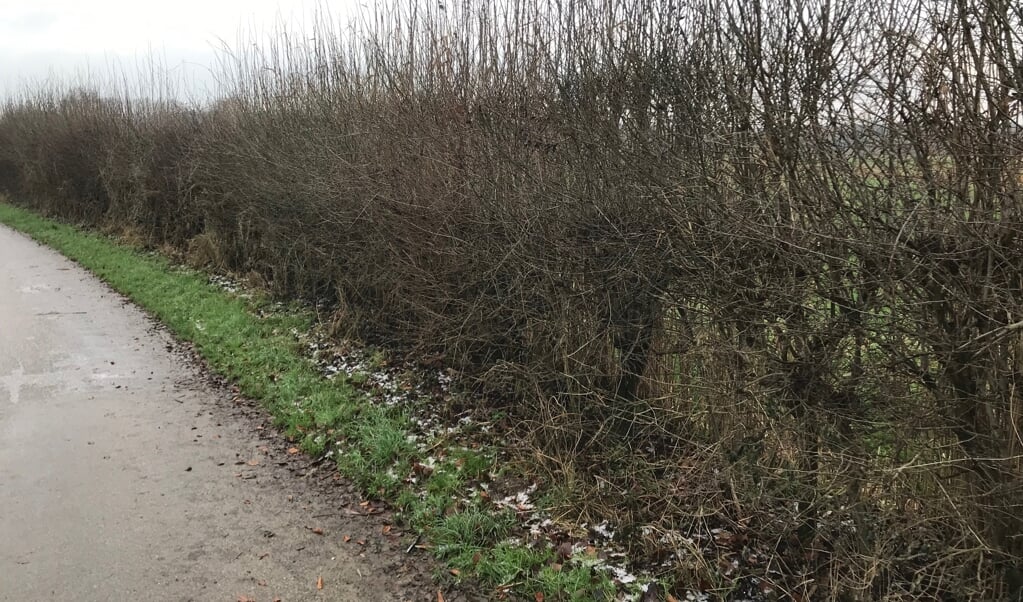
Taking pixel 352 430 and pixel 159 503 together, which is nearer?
pixel 159 503

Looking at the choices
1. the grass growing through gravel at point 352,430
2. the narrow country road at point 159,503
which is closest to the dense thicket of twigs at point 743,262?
the grass growing through gravel at point 352,430

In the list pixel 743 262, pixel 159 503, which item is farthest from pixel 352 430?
pixel 743 262

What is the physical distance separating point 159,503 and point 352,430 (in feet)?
5.38

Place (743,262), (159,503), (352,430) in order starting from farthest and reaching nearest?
(352,430), (159,503), (743,262)

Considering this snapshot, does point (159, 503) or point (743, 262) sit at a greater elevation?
point (743, 262)

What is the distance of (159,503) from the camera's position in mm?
4746

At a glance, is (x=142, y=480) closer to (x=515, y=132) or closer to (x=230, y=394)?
(x=230, y=394)

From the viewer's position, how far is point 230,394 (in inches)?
279

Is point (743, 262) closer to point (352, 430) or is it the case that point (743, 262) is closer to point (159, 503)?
point (352, 430)

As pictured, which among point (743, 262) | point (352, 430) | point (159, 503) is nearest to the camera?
point (743, 262)

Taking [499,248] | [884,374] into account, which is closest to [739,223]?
[884,374]

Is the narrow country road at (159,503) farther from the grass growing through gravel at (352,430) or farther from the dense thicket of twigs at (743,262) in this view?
the dense thicket of twigs at (743,262)

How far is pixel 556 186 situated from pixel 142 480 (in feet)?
12.6

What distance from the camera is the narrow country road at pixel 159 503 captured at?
3902 millimetres
